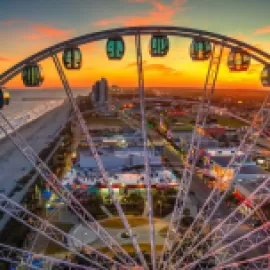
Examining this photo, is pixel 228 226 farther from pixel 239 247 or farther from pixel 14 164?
pixel 14 164

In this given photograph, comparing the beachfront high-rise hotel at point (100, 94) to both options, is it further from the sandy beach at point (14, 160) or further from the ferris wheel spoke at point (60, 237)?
the sandy beach at point (14, 160)

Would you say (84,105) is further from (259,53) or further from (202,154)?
(259,53)

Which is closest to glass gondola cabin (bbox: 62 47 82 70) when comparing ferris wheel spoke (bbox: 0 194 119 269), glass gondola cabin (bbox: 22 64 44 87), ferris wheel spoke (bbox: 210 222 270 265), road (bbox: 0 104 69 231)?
glass gondola cabin (bbox: 22 64 44 87)

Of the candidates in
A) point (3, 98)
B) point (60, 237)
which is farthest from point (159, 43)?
point (60, 237)

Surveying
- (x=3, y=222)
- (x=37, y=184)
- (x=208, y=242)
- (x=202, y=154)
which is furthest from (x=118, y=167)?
(x=208, y=242)

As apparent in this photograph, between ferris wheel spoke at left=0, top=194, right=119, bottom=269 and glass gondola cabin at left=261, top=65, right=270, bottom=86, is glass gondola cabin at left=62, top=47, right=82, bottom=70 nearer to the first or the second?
ferris wheel spoke at left=0, top=194, right=119, bottom=269
